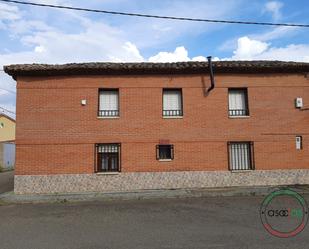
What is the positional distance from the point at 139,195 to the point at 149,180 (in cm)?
171

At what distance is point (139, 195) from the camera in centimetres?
1433

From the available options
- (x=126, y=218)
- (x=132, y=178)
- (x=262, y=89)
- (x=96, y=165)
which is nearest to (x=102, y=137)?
(x=96, y=165)

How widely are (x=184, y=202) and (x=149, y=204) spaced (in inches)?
49.8

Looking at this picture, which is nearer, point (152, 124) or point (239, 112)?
point (152, 124)

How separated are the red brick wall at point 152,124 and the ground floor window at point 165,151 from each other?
22cm

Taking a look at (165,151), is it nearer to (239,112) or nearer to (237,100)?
(239,112)

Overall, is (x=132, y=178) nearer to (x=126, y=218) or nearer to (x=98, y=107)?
(x=98, y=107)

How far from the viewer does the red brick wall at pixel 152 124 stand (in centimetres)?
1594

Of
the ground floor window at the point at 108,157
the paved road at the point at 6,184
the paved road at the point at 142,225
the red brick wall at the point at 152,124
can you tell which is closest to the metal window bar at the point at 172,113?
the red brick wall at the point at 152,124

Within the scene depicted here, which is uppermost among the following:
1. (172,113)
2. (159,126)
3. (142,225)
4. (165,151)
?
(172,113)

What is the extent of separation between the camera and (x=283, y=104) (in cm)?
1684

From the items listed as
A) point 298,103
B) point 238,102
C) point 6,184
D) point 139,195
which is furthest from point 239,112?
point 6,184

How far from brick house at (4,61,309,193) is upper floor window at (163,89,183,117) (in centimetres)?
5

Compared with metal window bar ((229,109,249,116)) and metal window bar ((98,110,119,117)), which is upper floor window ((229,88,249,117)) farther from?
metal window bar ((98,110,119,117))
